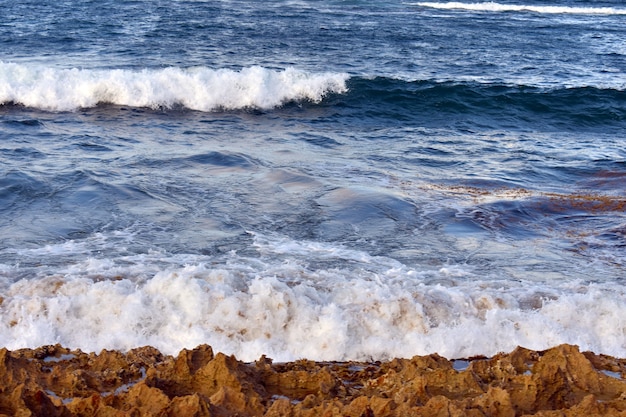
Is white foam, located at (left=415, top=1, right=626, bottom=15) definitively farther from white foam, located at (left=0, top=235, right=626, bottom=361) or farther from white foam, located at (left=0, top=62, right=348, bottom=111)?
white foam, located at (left=0, top=235, right=626, bottom=361)

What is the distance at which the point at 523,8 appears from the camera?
99.1ft

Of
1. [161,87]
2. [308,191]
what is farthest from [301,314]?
[161,87]

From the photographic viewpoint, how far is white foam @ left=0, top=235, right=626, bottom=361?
4.86 m

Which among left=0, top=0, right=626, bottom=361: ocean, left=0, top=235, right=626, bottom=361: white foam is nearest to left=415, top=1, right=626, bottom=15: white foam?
left=0, top=0, right=626, bottom=361: ocean

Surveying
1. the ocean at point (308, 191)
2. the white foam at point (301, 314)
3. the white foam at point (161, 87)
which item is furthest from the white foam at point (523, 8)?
the white foam at point (301, 314)

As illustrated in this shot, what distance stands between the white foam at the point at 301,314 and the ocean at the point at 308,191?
0.06 feet

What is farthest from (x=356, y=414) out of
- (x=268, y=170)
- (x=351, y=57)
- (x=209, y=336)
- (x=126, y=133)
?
(x=351, y=57)

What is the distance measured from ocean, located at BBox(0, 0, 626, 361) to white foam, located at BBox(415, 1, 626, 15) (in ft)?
26.5

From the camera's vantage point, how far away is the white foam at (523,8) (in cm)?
2859

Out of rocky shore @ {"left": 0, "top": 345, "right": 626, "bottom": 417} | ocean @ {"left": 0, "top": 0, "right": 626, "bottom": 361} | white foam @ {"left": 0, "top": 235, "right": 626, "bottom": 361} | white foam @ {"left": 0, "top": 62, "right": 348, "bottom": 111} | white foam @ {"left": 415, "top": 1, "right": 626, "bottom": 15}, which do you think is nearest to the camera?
rocky shore @ {"left": 0, "top": 345, "right": 626, "bottom": 417}

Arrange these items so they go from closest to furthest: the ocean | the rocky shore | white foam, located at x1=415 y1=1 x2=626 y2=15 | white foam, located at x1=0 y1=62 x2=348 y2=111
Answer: the rocky shore
the ocean
white foam, located at x1=0 y1=62 x2=348 y2=111
white foam, located at x1=415 y1=1 x2=626 y2=15

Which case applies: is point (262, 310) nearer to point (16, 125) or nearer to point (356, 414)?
point (356, 414)

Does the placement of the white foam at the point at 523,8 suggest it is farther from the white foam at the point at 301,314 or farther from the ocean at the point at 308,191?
the white foam at the point at 301,314

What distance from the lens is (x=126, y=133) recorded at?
11750 mm
